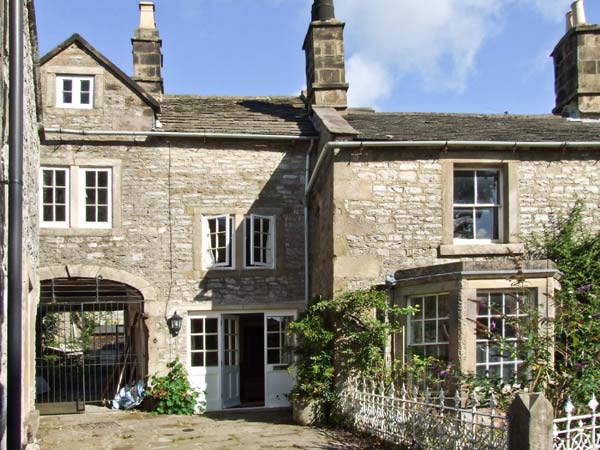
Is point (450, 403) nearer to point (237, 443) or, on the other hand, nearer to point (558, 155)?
point (237, 443)

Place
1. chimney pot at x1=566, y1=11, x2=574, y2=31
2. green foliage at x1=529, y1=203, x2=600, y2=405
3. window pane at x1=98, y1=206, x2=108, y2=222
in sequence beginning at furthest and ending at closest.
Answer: chimney pot at x1=566, y1=11, x2=574, y2=31, window pane at x1=98, y1=206, x2=108, y2=222, green foliage at x1=529, y1=203, x2=600, y2=405

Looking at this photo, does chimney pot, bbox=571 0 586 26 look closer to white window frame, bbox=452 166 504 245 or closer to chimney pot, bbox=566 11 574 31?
chimney pot, bbox=566 11 574 31

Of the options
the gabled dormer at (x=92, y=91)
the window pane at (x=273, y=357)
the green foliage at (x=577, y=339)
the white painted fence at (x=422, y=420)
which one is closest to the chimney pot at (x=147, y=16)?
the gabled dormer at (x=92, y=91)

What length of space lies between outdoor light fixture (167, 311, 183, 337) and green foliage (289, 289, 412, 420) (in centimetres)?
319

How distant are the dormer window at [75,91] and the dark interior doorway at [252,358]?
20.5ft

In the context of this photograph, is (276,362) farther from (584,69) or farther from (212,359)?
(584,69)

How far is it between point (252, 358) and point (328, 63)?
7.91 m

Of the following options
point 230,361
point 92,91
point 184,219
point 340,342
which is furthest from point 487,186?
point 92,91

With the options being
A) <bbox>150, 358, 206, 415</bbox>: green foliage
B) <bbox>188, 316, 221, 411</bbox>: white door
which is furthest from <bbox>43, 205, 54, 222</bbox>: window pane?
<bbox>150, 358, 206, 415</bbox>: green foliage

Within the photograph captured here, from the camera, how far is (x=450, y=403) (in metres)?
9.93

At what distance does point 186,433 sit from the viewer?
1152 cm

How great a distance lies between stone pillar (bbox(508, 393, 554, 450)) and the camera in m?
6.50

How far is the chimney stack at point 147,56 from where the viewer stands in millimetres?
16141

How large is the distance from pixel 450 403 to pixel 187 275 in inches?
264
